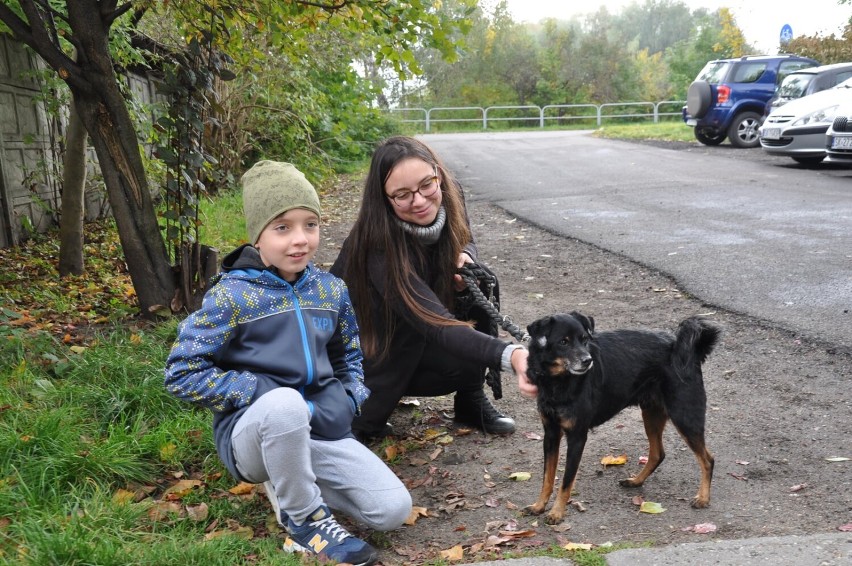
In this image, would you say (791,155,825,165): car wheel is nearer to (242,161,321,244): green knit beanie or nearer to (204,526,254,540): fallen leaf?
(242,161,321,244): green knit beanie

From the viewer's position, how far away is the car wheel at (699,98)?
742 inches

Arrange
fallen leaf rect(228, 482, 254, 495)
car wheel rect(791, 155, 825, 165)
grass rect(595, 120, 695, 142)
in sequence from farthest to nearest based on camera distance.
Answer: grass rect(595, 120, 695, 142) < car wheel rect(791, 155, 825, 165) < fallen leaf rect(228, 482, 254, 495)

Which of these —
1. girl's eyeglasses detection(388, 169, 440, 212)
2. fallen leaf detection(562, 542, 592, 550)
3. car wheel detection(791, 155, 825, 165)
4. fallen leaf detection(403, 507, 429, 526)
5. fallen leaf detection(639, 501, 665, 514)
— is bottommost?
fallen leaf detection(403, 507, 429, 526)

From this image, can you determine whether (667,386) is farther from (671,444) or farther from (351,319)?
(351,319)

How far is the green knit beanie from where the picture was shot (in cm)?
294

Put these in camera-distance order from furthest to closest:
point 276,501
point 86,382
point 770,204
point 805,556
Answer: point 770,204 → point 86,382 → point 276,501 → point 805,556

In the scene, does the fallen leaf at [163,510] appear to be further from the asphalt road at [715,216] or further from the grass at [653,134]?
the grass at [653,134]

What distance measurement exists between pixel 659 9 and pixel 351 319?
300ft

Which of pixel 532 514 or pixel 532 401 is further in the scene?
pixel 532 401

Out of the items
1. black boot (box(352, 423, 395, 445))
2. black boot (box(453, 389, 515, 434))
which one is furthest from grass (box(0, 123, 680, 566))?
black boot (box(453, 389, 515, 434))

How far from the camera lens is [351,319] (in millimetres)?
3305

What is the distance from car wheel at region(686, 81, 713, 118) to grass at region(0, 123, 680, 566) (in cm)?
1656

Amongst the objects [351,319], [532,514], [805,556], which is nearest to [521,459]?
[532,514]

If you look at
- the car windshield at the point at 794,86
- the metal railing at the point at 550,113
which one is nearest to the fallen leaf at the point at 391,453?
the car windshield at the point at 794,86
